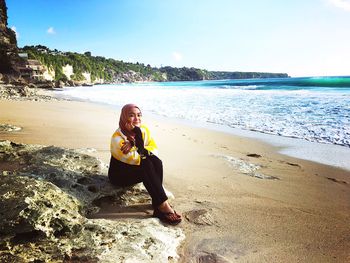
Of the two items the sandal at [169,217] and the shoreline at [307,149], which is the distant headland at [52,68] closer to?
the shoreline at [307,149]

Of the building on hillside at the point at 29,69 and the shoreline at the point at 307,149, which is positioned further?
the building on hillside at the point at 29,69

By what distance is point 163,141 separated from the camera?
7367 millimetres

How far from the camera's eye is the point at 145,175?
10.7ft

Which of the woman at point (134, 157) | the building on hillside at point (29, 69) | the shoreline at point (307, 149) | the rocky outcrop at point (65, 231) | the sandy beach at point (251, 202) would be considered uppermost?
the building on hillside at point (29, 69)

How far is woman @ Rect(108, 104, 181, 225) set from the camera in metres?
3.26

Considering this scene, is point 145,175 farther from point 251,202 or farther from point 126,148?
point 251,202

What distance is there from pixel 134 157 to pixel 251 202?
152cm

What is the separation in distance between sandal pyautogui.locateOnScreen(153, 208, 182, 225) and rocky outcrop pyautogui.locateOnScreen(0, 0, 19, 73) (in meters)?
63.7

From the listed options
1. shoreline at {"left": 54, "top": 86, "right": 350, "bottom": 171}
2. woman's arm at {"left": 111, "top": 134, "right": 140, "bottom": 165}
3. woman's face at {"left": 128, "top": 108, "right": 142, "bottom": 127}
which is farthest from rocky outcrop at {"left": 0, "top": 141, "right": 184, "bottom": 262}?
shoreline at {"left": 54, "top": 86, "right": 350, "bottom": 171}

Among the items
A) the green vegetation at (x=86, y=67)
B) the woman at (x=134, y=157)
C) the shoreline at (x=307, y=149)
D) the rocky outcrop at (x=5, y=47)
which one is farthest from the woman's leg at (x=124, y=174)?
the green vegetation at (x=86, y=67)

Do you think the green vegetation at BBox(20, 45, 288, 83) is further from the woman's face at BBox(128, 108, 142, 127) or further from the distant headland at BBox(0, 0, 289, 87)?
the woman's face at BBox(128, 108, 142, 127)

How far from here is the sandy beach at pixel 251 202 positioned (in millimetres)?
2639

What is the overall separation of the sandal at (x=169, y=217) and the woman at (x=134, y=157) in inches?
9.2

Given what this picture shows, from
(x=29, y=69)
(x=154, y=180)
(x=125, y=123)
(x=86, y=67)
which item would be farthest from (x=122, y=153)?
(x=86, y=67)
